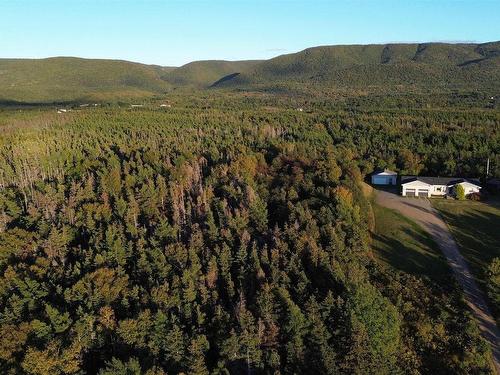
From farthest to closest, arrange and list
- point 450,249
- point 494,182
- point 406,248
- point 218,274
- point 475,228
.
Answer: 1. point 494,182
2. point 475,228
3. point 406,248
4. point 450,249
5. point 218,274

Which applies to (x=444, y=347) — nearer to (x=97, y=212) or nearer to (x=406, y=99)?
(x=97, y=212)

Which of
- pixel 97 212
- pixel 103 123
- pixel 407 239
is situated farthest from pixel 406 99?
pixel 97 212

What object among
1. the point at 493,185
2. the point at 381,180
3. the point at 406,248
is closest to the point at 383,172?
the point at 381,180

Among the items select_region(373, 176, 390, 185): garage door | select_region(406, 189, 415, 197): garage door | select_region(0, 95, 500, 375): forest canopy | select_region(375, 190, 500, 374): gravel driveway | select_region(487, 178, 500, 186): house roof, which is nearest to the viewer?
select_region(0, 95, 500, 375): forest canopy

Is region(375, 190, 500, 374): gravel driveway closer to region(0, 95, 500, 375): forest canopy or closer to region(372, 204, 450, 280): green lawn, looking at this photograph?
region(372, 204, 450, 280): green lawn

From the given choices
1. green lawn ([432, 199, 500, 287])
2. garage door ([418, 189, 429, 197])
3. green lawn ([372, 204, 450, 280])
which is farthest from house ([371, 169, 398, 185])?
green lawn ([372, 204, 450, 280])

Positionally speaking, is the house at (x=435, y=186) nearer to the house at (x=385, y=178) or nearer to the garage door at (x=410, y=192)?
the garage door at (x=410, y=192)

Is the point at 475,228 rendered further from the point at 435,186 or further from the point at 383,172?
the point at 383,172

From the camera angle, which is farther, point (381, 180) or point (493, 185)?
point (381, 180)
